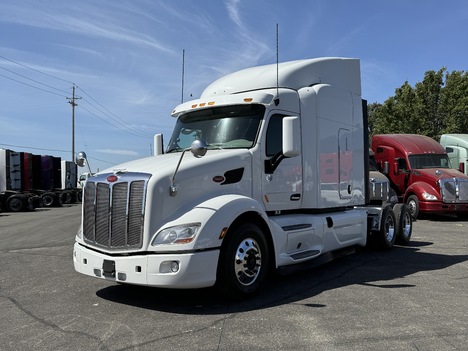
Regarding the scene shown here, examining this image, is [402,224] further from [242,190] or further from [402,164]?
[402,164]

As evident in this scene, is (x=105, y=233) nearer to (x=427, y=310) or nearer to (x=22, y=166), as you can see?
(x=427, y=310)

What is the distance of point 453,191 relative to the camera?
48.9 feet

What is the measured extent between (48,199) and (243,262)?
2645 cm

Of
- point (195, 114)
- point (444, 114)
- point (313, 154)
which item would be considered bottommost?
point (313, 154)

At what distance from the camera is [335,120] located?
7645 mm

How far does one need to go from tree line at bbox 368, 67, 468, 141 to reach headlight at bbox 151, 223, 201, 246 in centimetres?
2939

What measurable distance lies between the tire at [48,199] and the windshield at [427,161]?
879 inches

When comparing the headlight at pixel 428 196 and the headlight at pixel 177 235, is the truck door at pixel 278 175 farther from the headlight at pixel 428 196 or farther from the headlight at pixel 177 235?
the headlight at pixel 428 196

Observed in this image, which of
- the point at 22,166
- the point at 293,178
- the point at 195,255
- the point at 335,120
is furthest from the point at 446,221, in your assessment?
the point at 22,166

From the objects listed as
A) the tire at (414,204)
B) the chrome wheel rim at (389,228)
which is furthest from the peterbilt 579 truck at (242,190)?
the tire at (414,204)

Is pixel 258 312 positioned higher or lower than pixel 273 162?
lower

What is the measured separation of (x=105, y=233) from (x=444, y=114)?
31147 millimetres

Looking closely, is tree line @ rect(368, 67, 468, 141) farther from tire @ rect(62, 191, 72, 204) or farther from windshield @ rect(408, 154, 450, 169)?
tire @ rect(62, 191, 72, 204)

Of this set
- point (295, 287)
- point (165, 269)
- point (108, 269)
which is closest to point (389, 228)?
point (295, 287)
